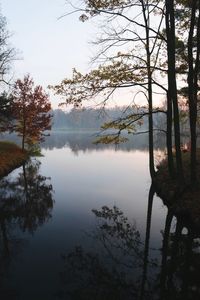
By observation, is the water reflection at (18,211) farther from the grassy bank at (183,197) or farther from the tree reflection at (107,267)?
the grassy bank at (183,197)

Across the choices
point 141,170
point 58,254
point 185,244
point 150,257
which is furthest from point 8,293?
point 141,170

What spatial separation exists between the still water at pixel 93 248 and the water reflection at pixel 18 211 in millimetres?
33

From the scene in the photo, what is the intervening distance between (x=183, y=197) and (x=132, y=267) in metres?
6.10

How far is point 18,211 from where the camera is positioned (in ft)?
55.2

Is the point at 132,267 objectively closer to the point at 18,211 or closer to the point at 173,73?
the point at 18,211

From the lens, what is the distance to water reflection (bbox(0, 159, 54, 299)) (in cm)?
1103

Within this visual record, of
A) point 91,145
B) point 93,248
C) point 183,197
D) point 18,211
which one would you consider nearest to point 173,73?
point 183,197

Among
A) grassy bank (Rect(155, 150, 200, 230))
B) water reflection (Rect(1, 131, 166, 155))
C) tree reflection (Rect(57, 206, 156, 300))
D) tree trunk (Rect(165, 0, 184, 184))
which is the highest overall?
tree trunk (Rect(165, 0, 184, 184))

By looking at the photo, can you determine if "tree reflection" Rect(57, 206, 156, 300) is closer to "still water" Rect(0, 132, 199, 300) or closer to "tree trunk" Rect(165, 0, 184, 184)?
"still water" Rect(0, 132, 199, 300)

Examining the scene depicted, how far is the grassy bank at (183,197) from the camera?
13902mm

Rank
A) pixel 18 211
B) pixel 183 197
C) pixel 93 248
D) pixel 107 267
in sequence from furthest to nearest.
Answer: pixel 18 211 < pixel 183 197 < pixel 93 248 < pixel 107 267

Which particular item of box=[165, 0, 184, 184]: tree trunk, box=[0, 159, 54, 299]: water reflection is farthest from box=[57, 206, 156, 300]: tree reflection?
box=[165, 0, 184, 184]: tree trunk

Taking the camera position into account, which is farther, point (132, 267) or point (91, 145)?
point (91, 145)

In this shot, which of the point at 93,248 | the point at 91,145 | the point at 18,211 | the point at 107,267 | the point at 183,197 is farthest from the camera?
the point at 91,145
